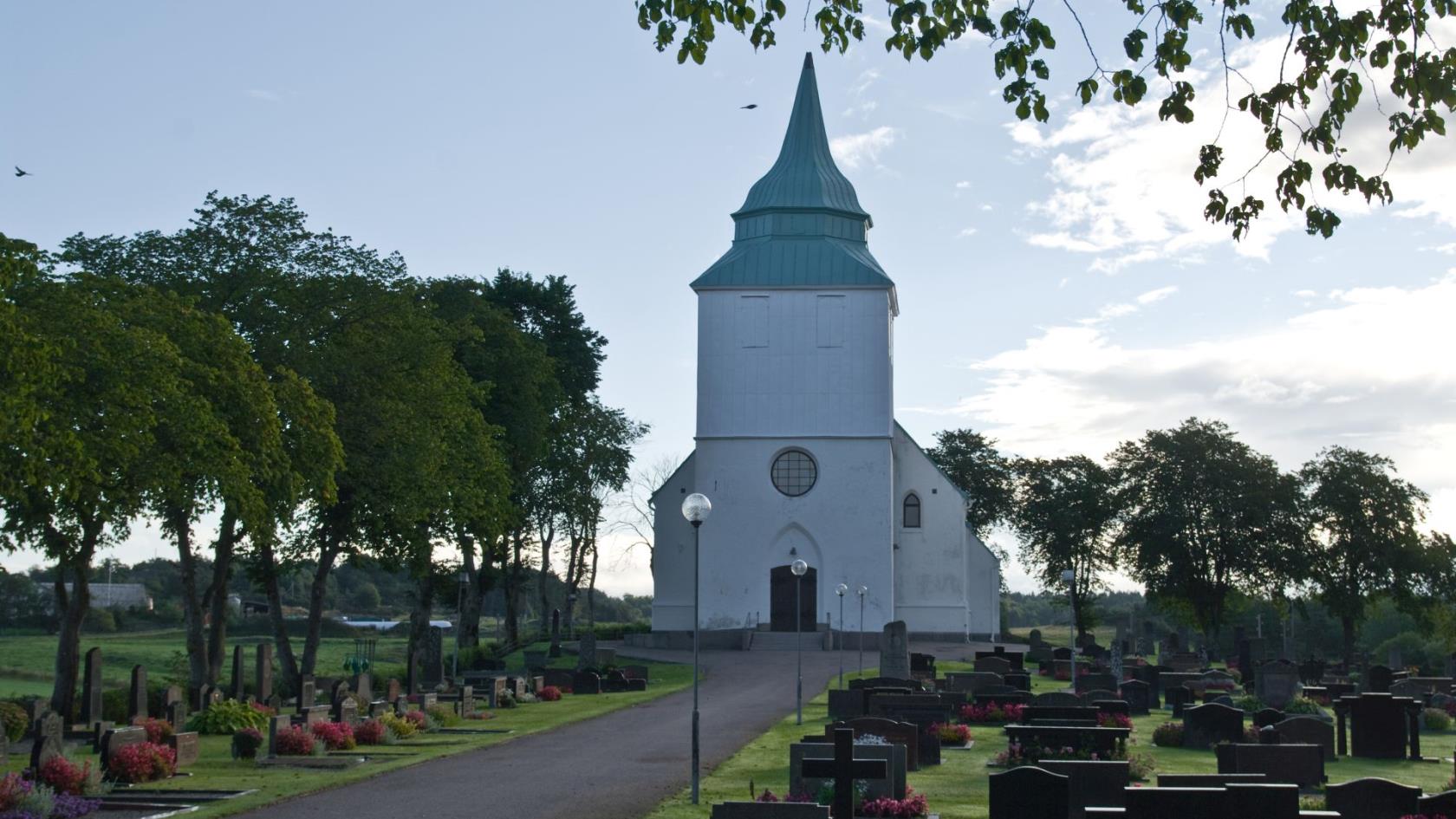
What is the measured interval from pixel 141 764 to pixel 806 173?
151 feet

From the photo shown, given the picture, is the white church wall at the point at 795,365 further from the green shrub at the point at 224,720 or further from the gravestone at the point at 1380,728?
the gravestone at the point at 1380,728

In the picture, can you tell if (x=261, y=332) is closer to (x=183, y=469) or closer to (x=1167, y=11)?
(x=183, y=469)

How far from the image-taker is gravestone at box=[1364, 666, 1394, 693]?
105ft

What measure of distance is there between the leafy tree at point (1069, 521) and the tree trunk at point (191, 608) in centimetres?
4164

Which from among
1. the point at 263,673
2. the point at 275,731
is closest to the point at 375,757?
the point at 275,731

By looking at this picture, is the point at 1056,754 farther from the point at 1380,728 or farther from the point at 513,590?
the point at 513,590

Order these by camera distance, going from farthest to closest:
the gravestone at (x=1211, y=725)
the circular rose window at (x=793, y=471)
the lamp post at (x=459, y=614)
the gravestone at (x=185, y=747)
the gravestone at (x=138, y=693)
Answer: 1. the circular rose window at (x=793, y=471)
2. the lamp post at (x=459, y=614)
3. the gravestone at (x=138, y=693)
4. the gravestone at (x=1211, y=725)
5. the gravestone at (x=185, y=747)

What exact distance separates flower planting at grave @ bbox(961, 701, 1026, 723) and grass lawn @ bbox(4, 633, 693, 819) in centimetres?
704

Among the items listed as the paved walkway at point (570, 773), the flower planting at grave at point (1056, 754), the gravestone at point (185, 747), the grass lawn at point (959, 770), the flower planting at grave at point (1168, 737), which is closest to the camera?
the paved walkway at point (570, 773)

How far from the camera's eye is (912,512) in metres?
60.7

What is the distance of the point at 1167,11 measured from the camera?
10.1 meters

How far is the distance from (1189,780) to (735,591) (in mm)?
45389

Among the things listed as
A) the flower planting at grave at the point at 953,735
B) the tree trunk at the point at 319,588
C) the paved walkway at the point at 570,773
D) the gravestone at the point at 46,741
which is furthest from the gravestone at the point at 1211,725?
the tree trunk at the point at 319,588

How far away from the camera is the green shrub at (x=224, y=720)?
25.8 metres
